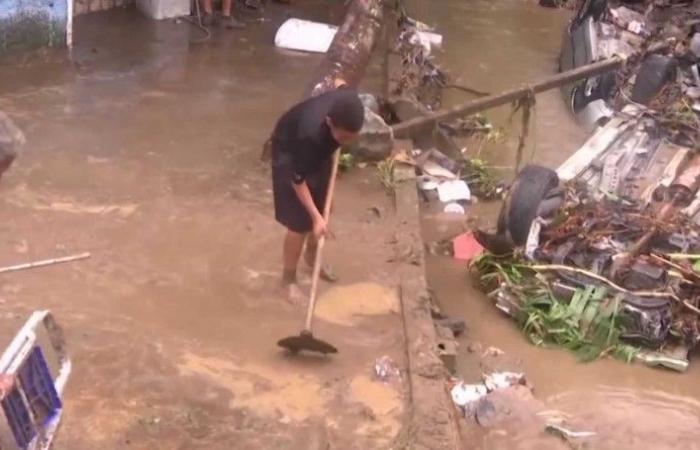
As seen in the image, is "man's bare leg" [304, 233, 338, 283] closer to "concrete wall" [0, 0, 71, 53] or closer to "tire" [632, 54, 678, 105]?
"tire" [632, 54, 678, 105]

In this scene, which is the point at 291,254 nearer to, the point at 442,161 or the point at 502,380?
the point at 502,380

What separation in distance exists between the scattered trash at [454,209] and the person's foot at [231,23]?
470 cm

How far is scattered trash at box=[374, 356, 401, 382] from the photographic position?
570cm

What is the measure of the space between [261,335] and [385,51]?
20.9ft

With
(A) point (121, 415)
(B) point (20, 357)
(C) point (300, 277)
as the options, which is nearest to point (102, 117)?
(C) point (300, 277)

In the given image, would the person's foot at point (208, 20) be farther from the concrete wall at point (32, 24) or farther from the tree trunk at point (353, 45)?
the tree trunk at point (353, 45)

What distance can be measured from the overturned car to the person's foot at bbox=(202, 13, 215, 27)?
5208mm

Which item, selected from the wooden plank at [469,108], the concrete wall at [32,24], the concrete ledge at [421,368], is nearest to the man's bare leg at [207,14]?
the concrete wall at [32,24]

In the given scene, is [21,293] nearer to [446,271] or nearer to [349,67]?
[446,271]

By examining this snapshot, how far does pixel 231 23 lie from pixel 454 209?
4829mm

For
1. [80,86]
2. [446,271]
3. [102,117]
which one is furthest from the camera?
[80,86]

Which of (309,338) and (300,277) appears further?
(300,277)

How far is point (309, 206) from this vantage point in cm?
601

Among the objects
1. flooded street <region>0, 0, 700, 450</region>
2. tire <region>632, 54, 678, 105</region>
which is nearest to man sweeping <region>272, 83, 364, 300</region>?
flooded street <region>0, 0, 700, 450</region>
